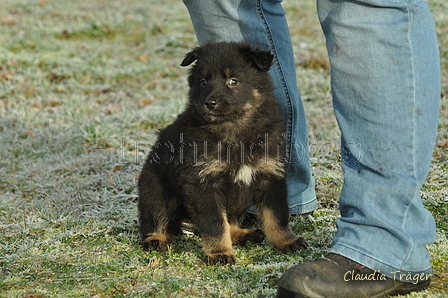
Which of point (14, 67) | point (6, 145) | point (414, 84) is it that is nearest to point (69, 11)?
point (14, 67)

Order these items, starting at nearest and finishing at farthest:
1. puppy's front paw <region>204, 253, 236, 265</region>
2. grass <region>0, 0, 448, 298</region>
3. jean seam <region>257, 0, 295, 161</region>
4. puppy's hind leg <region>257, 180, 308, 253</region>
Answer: grass <region>0, 0, 448, 298</region> < puppy's front paw <region>204, 253, 236, 265</region> < puppy's hind leg <region>257, 180, 308, 253</region> < jean seam <region>257, 0, 295, 161</region>

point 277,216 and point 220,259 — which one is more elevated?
point 277,216

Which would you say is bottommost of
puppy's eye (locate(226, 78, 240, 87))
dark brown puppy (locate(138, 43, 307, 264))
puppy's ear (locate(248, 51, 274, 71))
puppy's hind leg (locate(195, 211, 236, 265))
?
puppy's hind leg (locate(195, 211, 236, 265))

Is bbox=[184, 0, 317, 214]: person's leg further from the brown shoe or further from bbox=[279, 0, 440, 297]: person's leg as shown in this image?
the brown shoe

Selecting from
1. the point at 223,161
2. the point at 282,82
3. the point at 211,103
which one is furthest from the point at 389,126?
the point at 282,82

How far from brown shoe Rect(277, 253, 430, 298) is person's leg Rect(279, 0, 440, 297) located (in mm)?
10

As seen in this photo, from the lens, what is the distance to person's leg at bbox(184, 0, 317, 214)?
3.60m

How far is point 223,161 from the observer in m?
3.19

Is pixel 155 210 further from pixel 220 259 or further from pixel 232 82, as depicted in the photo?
pixel 232 82

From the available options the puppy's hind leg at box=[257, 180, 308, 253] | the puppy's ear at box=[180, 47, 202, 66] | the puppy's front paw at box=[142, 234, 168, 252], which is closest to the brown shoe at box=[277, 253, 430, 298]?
the puppy's hind leg at box=[257, 180, 308, 253]

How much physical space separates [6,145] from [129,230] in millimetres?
3401

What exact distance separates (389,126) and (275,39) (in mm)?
Result: 1561

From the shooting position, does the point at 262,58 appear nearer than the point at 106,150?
Yes

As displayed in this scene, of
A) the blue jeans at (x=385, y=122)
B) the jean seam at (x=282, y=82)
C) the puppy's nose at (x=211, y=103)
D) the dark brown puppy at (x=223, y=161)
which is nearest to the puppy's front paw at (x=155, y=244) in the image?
the dark brown puppy at (x=223, y=161)
